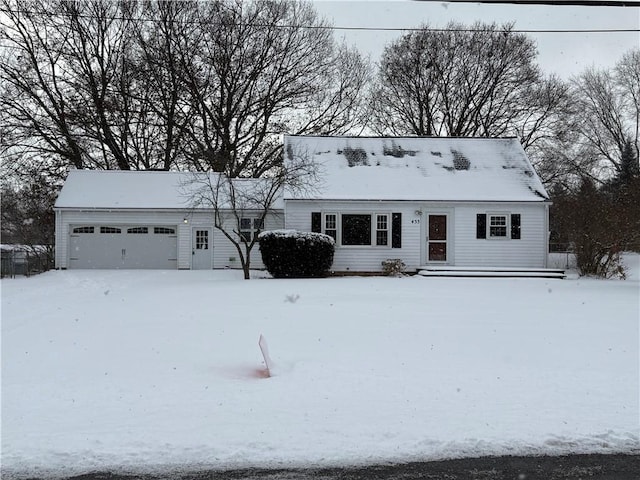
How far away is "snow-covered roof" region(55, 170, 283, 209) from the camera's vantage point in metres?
24.8

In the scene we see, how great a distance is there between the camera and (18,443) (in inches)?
183

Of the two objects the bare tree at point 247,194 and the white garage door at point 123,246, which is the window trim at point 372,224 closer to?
the bare tree at point 247,194

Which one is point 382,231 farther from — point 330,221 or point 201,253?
point 201,253

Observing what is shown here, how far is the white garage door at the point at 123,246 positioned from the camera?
24719mm

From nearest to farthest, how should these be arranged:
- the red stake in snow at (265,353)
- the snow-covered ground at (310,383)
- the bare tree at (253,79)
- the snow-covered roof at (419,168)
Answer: the snow-covered ground at (310,383), the red stake in snow at (265,353), the snow-covered roof at (419,168), the bare tree at (253,79)

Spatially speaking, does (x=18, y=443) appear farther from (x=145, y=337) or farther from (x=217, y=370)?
(x=145, y=337)

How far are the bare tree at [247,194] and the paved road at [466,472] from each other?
57.4 feet


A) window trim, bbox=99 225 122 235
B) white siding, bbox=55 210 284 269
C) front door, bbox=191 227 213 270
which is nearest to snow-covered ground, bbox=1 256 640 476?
white siding, bbox=55 210 284 269

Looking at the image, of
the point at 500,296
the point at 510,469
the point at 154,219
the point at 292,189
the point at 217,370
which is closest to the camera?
the point at 510,469

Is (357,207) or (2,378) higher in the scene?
(357,207)

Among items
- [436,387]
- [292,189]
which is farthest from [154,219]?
[436,387]

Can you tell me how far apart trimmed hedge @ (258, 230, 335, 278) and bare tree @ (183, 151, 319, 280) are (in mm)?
1966

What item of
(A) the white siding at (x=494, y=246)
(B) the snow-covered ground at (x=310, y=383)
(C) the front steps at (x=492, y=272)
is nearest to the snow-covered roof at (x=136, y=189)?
(C) the front steps at (x=492, y=272)

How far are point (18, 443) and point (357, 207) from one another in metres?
18.5
